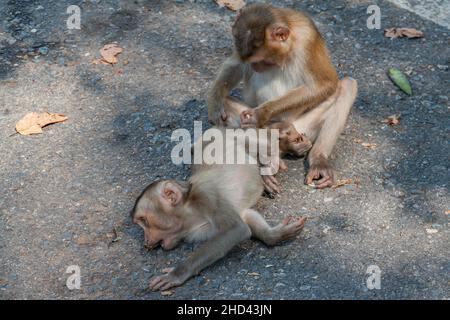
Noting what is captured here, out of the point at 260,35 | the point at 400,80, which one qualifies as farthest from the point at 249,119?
the point at 400,80

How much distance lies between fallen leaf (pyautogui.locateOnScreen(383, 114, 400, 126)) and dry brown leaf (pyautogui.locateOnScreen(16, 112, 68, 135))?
2.64 meters

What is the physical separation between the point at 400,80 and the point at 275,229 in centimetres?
235

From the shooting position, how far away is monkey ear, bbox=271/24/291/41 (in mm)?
5664

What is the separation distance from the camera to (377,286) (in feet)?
16.0

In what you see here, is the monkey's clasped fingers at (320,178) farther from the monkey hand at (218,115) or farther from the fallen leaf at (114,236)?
the fallen leaf at (114,236)

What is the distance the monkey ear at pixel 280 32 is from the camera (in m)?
5.66

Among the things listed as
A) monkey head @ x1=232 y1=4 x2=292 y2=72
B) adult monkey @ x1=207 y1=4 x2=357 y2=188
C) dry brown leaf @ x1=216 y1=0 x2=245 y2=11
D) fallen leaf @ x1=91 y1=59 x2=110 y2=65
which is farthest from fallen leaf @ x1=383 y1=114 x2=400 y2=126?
fallen leaf @ x1=91 y1=59 x2=110 y2=65

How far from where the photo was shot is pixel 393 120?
21.3ft

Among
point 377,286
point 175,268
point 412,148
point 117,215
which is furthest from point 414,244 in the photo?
point 117,215

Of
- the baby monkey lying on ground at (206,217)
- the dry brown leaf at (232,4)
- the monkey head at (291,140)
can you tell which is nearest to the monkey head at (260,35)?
the monkey head at (291,140)

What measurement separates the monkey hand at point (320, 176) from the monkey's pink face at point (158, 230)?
106cm

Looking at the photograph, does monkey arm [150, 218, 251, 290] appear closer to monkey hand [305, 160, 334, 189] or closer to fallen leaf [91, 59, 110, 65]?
monkey hand [305, 160, 334, 189]

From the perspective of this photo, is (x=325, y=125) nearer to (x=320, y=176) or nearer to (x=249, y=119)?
(x=320, y=176)

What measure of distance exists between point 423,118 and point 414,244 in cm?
159
